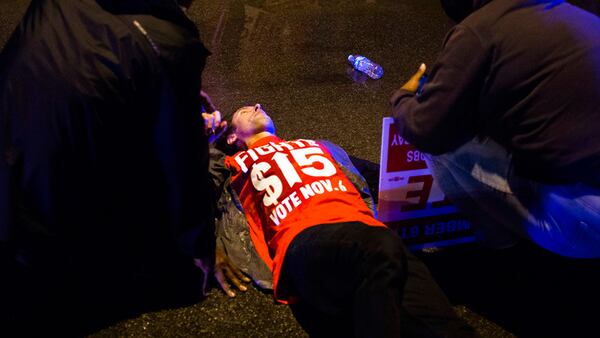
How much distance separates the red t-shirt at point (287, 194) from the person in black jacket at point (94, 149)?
37 cm

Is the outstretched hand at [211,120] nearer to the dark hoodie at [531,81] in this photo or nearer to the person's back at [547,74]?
the dark hoodie at [531,81]

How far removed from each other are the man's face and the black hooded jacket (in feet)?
Result: 3.70

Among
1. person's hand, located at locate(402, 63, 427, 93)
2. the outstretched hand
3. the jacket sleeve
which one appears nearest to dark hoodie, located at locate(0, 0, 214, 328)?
the outstretched hand

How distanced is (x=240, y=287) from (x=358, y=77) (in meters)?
2.45

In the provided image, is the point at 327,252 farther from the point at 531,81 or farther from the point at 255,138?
the point at 255,138

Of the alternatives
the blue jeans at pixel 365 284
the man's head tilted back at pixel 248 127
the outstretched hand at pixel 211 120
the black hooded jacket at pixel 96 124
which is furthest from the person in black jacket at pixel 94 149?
the man's head tilted back at pixel 248 127

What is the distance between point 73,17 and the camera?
168 cm

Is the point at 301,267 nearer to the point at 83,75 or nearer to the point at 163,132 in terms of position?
the point at 163,132

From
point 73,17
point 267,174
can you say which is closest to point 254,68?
point 267,174

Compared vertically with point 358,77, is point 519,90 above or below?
above

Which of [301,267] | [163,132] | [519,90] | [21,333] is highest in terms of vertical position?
[519,90]

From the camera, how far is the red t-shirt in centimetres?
235

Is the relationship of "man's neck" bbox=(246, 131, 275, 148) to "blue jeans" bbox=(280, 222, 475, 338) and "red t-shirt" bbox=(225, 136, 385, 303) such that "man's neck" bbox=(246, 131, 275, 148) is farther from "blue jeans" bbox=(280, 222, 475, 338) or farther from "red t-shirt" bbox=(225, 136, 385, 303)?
"blue jeans" bbox=(280, 222, 475, 338)

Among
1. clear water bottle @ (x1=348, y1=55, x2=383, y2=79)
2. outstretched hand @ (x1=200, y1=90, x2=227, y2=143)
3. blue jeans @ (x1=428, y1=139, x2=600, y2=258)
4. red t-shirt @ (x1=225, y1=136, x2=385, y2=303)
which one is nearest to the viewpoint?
blue jeans @ (x1=428, y1=139, x2=600, y2=258)
